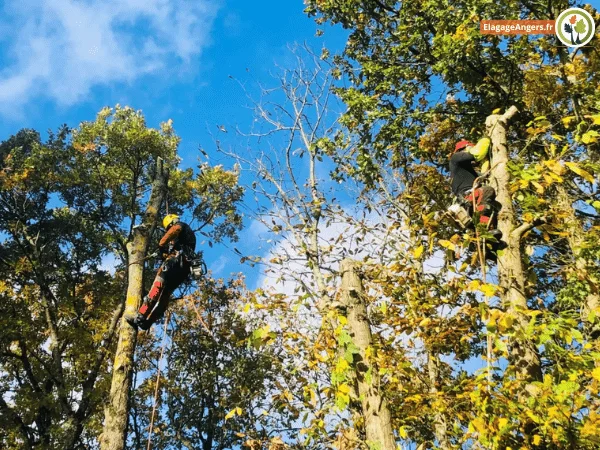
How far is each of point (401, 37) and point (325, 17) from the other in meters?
1.88

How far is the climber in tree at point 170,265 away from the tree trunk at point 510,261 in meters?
4.58

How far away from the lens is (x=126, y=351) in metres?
5.36

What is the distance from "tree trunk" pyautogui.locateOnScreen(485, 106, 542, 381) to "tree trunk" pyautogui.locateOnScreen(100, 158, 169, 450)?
13.1 feet

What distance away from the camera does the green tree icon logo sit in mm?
6957

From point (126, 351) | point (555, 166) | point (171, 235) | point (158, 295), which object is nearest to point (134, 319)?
point (126, 351)

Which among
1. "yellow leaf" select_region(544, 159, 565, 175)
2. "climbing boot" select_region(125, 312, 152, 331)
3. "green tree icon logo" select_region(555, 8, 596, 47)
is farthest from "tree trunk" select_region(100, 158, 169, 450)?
"green tree icon logo" select_region(555, 8, 596, 47)

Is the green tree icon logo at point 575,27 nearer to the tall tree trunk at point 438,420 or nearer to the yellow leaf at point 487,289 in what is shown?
the tall tree trunk at point 438,420

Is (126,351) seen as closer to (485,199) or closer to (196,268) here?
(196,268)

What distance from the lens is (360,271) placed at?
3.84m

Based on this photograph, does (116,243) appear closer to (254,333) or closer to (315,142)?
(315,142)

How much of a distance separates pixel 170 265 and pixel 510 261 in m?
4.93

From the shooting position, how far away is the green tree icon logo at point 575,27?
6957 millimetres

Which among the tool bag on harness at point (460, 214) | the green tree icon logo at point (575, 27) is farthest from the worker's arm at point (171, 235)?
the green tree icon logo at point (575, 27)

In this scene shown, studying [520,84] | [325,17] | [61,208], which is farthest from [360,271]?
[61,208]
